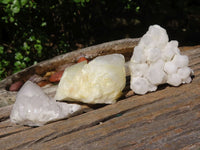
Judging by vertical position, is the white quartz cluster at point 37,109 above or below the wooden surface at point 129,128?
above

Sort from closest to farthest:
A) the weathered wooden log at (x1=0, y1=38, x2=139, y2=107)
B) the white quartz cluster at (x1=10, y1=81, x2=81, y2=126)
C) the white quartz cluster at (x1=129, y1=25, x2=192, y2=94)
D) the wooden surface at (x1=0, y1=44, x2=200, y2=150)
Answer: the wooden surface at (x1=0, y1=44, x2=200, y2=150)
the white quartz cluster at (x1=10, y1=81, x2=81, y2=126)
the white quartz cluster at (x1=129, y1=25, x2=192, y2=94)
the weathered wooden log at (x1=0, y1=38, x2=139, y2=107)

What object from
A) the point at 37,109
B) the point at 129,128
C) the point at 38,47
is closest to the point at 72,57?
the point at 38,47

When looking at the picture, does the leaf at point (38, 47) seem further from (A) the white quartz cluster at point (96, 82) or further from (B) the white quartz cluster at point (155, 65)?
(B) the white quartz cluster at point (155, 65)

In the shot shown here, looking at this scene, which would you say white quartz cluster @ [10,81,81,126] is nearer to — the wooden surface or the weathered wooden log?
the wooden surface

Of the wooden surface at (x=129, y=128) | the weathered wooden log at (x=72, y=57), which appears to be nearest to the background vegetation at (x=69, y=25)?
the weathered wooden log at (x=72, y=57)

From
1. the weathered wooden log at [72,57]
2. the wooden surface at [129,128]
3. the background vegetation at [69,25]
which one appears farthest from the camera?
the background vegetation at [69,25]

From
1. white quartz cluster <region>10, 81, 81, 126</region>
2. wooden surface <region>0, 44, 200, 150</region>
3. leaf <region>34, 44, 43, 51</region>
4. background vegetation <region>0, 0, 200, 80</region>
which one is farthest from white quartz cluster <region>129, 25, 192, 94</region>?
leaf <region>34, 44, 43, 51</region>

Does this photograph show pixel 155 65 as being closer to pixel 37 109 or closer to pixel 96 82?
pixel 96 82

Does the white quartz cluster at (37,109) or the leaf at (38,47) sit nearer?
the white quartz cluster at (37,109)
